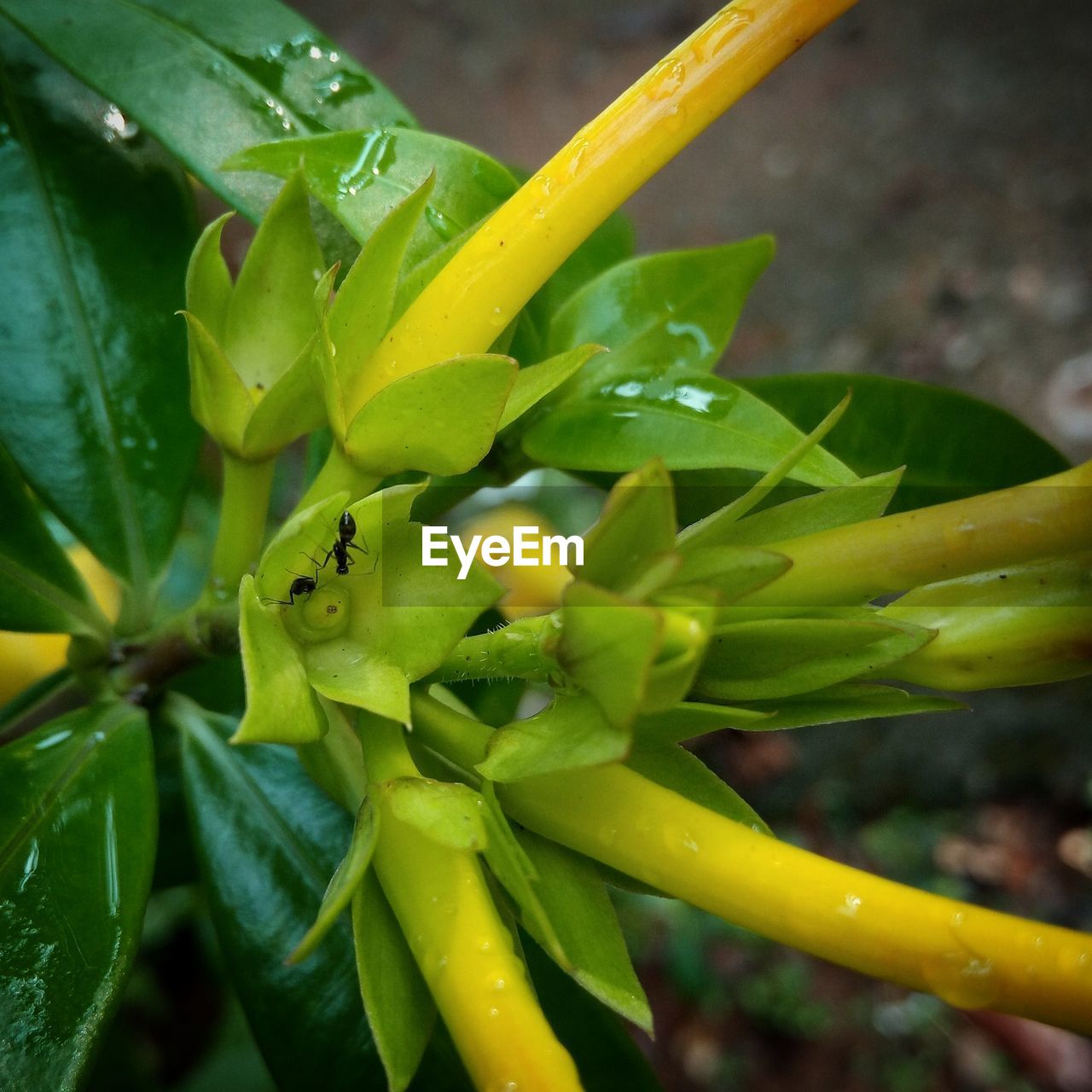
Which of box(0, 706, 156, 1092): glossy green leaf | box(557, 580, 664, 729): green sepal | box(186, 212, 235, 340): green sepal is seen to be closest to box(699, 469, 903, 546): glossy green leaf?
box(557, 580, 664, 729): green sepal

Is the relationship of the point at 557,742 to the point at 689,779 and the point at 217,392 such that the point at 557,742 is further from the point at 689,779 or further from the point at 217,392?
the point at 217,392

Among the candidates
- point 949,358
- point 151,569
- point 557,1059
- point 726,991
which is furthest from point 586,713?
point 949,358

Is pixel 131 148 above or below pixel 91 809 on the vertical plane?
above

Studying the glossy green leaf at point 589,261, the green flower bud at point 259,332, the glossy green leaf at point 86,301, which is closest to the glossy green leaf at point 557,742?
the green flower bud at point 259,332

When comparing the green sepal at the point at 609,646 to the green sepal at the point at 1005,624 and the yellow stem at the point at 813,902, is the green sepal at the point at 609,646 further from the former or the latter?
the green sepal at the point at 1005,624

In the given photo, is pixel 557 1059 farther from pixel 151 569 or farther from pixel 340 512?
pixel 151 569

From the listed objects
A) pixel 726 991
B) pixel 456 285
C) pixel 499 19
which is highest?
pixel 499 19
